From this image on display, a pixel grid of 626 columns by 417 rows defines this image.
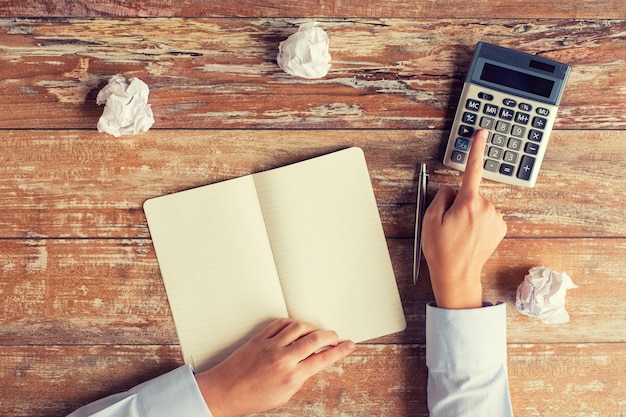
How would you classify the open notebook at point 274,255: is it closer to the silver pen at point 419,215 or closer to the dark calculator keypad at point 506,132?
the silver pen at point 419,215

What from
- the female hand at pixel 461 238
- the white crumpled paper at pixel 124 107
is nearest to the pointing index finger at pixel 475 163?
the female hand at pixel 461 238

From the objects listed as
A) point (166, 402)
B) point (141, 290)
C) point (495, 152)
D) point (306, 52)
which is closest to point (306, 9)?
point (306, 52)

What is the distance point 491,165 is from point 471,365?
0.25m

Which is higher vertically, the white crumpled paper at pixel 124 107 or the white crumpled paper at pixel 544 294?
the white crumpled paper at pixel 124 107

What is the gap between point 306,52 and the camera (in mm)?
702

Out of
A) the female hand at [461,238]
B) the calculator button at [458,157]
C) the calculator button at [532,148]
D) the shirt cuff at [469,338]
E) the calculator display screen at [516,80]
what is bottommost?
the shirt cuff at [469,338]

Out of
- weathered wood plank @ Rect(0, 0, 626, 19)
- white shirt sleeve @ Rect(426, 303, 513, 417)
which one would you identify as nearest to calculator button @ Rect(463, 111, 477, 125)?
weathered wood plank @ Rect(0, 0, 626, 19)

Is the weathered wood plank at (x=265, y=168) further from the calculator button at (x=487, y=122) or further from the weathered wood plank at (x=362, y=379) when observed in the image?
the weathered wood plank at (x=362, y=379)

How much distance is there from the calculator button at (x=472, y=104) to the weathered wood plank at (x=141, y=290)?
18cm

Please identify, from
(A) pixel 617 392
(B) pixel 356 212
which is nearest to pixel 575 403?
(A) pixel 617 392

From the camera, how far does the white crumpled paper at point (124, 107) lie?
71cm

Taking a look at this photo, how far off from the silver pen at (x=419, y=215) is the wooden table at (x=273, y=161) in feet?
0.05

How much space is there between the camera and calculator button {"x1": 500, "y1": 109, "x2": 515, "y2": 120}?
0.71 m

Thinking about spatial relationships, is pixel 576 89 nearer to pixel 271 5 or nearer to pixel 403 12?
pixel 403 12
